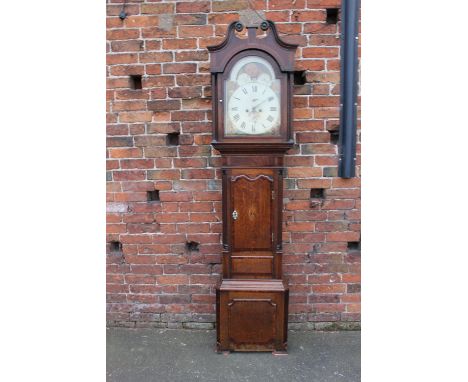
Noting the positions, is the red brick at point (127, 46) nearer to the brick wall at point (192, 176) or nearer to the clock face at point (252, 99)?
the brick wall at point (192, 176)

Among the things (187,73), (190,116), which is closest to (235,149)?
(190,116)

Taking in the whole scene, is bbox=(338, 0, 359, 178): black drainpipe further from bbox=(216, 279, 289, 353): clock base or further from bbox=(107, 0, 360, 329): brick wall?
bbox=(216, 279, 289, 353): clock base

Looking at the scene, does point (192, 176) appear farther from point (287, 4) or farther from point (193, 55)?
point (287, 4)

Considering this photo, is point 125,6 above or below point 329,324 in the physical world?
above

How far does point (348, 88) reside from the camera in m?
2.40

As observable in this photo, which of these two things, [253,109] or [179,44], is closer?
[253,109]

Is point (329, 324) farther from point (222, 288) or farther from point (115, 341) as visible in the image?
point (115, 341)

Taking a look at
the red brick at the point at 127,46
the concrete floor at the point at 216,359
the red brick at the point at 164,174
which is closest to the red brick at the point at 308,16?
the red brick at the point at 127,46

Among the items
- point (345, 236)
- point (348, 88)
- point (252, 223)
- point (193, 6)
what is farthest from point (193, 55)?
point (345, 236)

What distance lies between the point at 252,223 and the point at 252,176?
0.30m

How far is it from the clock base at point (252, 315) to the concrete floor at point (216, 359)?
3.6 inches

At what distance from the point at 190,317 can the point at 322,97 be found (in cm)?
193

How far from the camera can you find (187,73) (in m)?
2.46

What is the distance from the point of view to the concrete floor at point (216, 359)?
213 cm
